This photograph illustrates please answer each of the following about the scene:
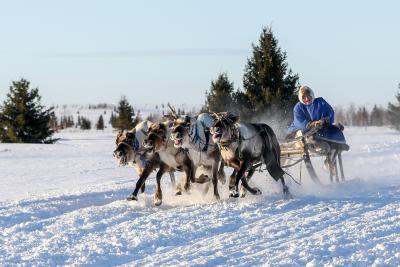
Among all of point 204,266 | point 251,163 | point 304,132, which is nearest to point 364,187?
point 304,132

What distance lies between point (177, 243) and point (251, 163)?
374cm

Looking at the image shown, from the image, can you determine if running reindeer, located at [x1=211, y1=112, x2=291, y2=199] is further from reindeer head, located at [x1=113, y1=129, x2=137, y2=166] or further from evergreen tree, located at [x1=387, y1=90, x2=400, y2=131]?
evergreen tree, located at [x1=387, y1=90, x2=400, y2=131]

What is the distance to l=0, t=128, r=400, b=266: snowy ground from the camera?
7027mm

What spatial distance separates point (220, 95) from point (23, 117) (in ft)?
43.9

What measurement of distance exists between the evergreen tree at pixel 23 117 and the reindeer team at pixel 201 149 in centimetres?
2989

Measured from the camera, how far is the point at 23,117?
40312 mm

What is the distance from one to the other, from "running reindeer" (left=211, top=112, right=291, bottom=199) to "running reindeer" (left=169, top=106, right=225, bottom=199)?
1.16ft

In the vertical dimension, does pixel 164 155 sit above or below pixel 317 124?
below

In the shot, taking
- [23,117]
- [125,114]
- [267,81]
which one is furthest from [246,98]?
[125,114]

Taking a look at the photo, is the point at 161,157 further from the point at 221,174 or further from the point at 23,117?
the point at 23,117

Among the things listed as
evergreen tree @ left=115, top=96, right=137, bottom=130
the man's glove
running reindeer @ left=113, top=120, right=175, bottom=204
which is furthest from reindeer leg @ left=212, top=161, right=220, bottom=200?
evergreen tree @ left=115, top=96, right=137, bottom=130

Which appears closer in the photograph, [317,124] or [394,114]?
[317,124]

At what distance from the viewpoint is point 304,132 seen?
543 inches

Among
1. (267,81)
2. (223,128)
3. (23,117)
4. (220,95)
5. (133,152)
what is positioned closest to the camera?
(223,128)
